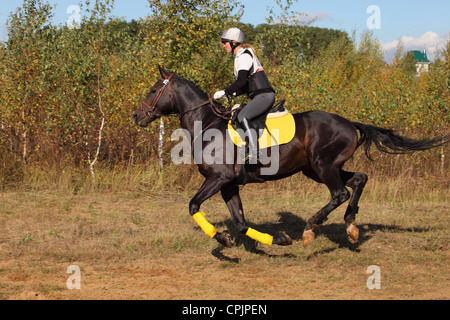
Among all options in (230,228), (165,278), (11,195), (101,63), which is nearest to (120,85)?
(101,63)

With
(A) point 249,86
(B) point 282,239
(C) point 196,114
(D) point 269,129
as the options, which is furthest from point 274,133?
(B) point 282,239

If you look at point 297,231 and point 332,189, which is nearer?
point 332,189

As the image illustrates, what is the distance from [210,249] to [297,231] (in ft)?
6.17

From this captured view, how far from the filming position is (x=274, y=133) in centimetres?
693

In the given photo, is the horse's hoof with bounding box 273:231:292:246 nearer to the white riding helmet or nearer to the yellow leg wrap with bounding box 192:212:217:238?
the yellow leg wrap with bounding box 192:212:217:238

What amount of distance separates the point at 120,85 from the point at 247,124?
811 cm

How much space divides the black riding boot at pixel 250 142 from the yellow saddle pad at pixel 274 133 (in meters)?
0.11

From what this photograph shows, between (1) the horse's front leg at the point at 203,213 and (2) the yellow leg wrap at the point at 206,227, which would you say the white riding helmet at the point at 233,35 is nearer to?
(1) the horse's front leg at the point at 203,213

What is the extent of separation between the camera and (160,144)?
492 inches

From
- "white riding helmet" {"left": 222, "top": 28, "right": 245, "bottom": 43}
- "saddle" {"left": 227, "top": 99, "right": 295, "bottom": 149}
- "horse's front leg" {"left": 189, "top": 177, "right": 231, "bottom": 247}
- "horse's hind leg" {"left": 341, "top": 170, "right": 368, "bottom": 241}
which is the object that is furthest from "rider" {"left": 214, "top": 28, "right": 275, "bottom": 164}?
"horse's hind leg" {"left": 341, "top": 170, "right": 368, "bottom": 241}

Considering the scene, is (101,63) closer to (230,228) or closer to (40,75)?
(40,75)

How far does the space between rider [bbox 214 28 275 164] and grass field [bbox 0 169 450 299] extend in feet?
5.47

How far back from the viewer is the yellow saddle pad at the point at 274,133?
6898 mm

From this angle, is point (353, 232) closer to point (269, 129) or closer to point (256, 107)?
point (269, 129)
